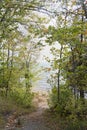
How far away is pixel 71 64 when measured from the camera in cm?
1562

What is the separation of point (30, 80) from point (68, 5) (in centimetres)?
1445

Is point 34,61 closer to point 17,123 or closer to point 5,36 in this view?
point 17,123

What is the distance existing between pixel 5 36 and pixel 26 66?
1767 centimetres

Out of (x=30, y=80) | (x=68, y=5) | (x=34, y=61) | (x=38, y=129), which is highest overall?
(x=68, y=5)

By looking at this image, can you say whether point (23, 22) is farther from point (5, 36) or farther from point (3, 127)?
point (3, 127)

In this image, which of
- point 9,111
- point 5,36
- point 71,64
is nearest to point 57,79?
point 9,111

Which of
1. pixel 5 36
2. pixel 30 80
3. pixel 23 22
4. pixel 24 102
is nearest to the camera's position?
pixel 5 36

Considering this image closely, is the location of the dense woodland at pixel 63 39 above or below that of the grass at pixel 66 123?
above

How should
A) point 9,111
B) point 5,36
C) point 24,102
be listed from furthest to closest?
point 24,102, point 9,111, point 5,36

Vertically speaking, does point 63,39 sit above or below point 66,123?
above

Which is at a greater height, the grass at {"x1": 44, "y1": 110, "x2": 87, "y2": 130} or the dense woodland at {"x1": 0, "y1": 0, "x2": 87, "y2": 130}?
the dense woodland at {"x1": 0, "y1": 0, "x2": 87, "y2": 130}

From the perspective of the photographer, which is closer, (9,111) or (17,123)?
(17,123)

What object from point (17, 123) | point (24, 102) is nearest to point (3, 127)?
point (17, 123)

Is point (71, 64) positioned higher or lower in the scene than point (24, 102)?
higher
